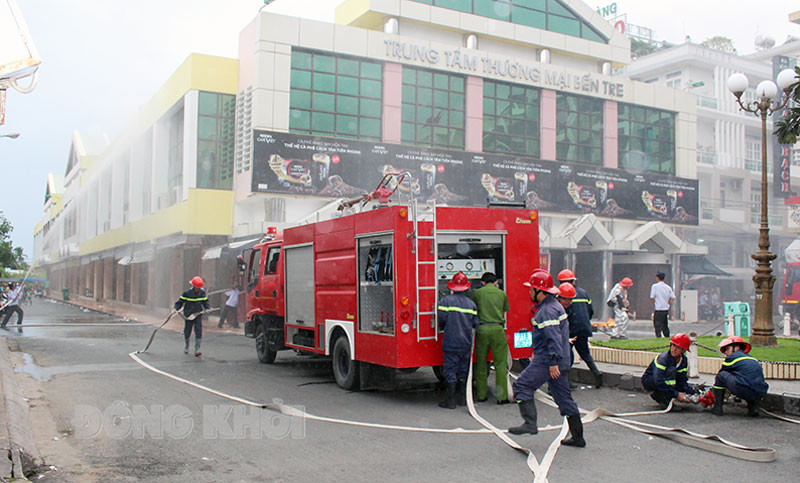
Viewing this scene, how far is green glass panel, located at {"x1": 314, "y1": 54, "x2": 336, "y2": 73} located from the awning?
19.8 metres

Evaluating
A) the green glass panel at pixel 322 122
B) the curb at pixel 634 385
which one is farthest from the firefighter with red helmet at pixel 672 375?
the green glass panel at pixel 322 122

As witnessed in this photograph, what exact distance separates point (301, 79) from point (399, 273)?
60.6 feet

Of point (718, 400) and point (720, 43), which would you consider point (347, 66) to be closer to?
point (718, 400)

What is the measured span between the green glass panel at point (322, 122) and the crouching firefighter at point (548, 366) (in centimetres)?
2004

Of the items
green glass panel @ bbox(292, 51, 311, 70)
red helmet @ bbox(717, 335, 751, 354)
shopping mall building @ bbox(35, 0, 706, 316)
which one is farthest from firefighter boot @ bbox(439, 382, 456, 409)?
green glass panel @ bbox(292, 51, 311, 70)

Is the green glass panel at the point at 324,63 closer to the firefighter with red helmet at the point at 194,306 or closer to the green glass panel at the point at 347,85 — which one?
the green glass panel at the point at 347,85

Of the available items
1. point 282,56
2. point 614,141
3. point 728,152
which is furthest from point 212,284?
point 728,152

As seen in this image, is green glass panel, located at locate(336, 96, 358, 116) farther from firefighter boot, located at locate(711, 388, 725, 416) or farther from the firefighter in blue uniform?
firefighter boot, located at locate(711, 388, 725, 416)

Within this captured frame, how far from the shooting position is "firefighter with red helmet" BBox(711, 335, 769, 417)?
761 cm

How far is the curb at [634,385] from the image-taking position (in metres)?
7.93

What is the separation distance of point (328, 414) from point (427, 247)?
94.9 inches

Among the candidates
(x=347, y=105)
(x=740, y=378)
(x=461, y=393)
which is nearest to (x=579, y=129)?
(x=347, y=105)

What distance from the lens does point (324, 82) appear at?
26.1 metres

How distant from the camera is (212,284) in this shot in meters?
27.3
